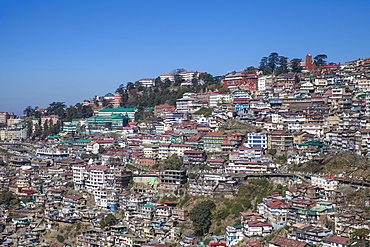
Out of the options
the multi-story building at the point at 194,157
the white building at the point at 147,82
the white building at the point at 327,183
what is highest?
the white building at the point at 147,82

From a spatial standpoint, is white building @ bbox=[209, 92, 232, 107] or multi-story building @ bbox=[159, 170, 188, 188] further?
white building @ bbox=[209, 92, 232, 107]

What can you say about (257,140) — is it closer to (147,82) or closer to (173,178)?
(173,178)

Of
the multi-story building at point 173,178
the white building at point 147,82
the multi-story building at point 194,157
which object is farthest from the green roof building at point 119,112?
the multi-story building at point 173,178

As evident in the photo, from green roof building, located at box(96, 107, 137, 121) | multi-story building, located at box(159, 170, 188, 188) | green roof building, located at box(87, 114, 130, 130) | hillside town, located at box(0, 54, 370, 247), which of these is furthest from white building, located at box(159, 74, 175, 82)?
multi-story building, located at box(159, 170, 188, 188)

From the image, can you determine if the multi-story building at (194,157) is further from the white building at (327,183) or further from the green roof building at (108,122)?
the green roof building at (108,122)

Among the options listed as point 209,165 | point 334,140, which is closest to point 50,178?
point 209,165

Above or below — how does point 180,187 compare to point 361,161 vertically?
below

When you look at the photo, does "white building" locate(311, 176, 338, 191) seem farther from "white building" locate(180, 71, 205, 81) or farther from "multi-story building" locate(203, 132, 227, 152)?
"white building" locate(180, 71, 205, 81)

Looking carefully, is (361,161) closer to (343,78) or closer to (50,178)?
(343,78)
